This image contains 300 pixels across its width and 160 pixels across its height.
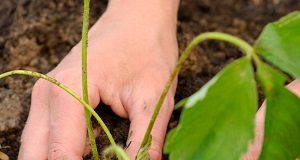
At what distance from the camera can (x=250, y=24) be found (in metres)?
1.82

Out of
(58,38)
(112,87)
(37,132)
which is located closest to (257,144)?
(112,87)

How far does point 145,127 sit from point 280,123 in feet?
1.46

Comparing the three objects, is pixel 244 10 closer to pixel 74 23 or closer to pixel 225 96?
pixel 74 23

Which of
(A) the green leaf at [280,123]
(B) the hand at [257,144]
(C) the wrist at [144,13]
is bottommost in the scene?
(B) the hand at [257,144]

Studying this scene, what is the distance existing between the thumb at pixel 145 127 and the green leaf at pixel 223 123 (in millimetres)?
386

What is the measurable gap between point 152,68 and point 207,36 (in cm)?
67

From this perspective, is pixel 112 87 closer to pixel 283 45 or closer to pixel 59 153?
pixel 59 153

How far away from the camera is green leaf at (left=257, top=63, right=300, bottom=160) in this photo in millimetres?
717

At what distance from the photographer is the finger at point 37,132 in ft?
3.84

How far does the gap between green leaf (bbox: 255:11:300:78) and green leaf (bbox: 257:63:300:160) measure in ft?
0.07

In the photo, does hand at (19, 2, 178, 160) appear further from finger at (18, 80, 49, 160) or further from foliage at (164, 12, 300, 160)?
foliage at (164, 12, 300, 160)

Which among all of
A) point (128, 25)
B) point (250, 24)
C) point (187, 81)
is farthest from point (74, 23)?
point (250, 24)

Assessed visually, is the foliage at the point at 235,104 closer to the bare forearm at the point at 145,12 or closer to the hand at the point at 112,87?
the hand at the point at 112,87

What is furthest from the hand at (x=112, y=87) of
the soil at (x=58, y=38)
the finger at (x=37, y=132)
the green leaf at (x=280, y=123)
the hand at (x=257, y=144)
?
the green leaf at (x=280, y=123)
